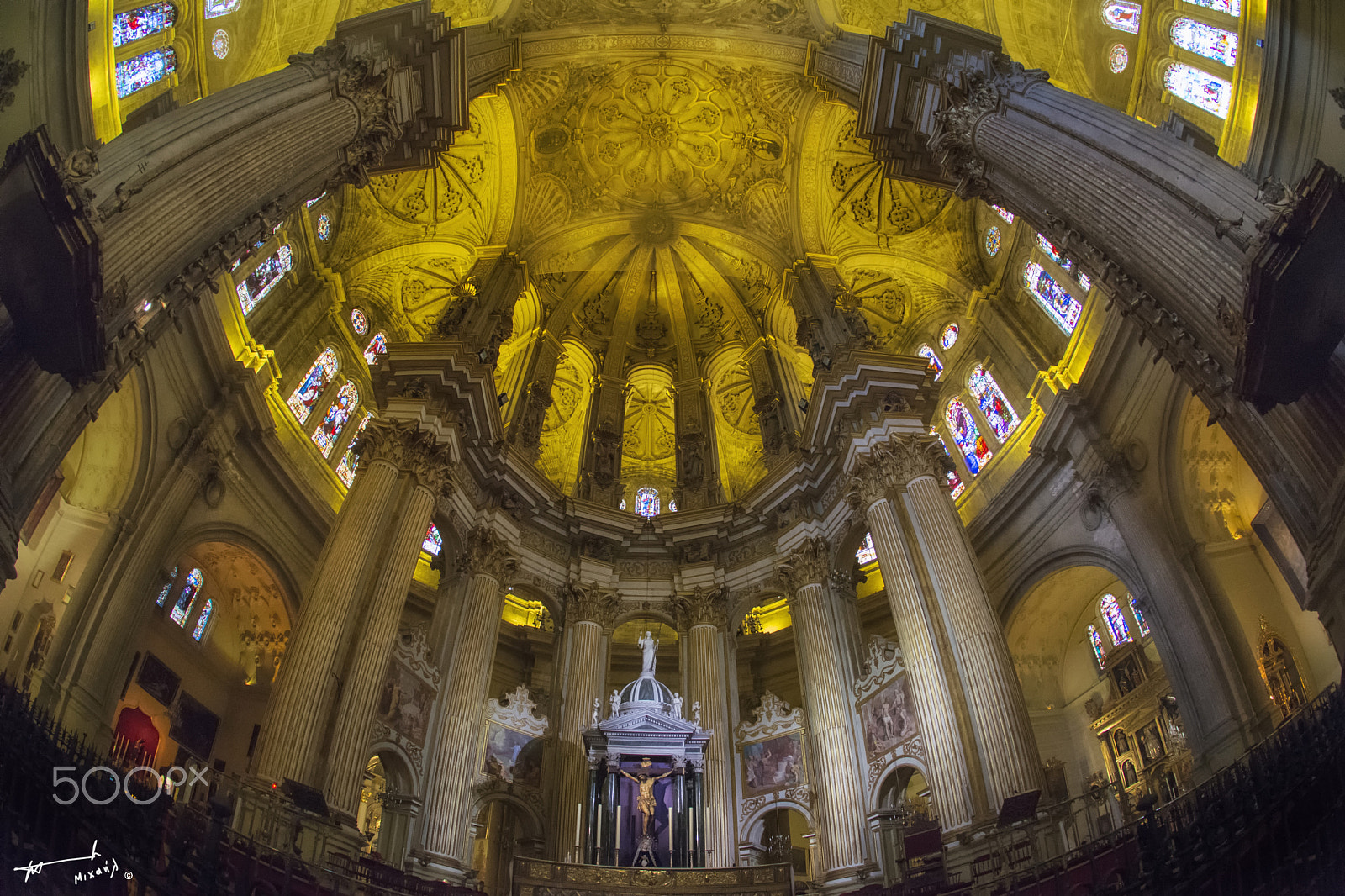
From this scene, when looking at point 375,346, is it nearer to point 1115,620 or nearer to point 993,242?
point 993,242

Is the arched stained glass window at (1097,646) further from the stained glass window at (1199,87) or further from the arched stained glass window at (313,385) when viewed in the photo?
the arched stained glass window at (313,385)

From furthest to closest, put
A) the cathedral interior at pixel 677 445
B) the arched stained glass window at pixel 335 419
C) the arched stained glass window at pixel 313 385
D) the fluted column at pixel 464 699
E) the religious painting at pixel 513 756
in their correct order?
the arched stained glass window at pixel 335 419 → the arched stained glass window at pixel 313 385 → the religious painting at pixel 513 756 → the fluted column at pixel 464 699 → the cathedral interior at pixel 677 445

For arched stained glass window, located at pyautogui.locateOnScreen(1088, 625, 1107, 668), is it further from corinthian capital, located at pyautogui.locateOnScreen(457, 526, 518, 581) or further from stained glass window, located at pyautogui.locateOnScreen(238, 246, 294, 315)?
stained glass window, located at pyautogui.locateOnScreen(238, 246, 294, 315)

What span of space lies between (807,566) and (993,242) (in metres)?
11.9

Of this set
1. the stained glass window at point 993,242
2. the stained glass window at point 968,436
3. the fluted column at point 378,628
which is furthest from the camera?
the stained glass window at point 993,242

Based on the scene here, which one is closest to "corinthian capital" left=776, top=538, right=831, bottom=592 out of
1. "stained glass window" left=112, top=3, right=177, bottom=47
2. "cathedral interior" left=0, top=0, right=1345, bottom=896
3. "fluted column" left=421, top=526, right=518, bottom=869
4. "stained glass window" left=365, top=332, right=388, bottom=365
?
"cathedral interior" left=0, top=0, right=1345, bottom=896

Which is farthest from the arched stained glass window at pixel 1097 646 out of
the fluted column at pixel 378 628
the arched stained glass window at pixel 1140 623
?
the fluted column at pixel 378 628

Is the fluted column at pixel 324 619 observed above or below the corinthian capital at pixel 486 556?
below

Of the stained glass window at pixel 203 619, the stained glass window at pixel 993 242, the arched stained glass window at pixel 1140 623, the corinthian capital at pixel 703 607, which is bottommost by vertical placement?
the arched stained glass window at pixel 1140 623

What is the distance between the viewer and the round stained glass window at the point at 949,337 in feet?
91.9

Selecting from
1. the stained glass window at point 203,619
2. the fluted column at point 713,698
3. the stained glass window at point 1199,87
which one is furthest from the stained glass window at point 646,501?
the stained glass window at point 1199,87

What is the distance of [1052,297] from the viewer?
78.0 feet

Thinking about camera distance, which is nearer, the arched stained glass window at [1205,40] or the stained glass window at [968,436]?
the arched stained glass window at [1205,40]

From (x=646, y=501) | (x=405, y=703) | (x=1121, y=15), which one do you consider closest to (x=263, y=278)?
(x=405, y=703)
